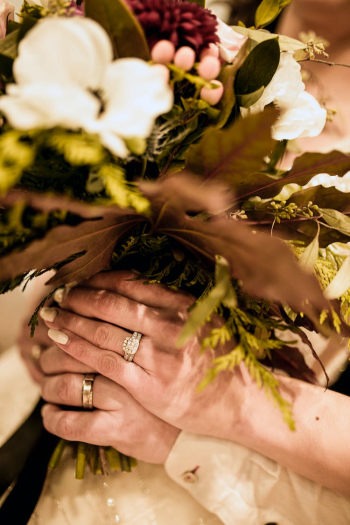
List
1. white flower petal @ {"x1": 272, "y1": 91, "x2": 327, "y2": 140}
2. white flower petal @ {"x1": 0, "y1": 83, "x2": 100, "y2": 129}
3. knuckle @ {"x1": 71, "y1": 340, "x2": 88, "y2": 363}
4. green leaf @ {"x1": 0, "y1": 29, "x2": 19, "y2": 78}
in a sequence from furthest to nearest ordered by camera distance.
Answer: knuckle @ {"x1": 71, "y1": 340, "x2": 88, "y2": 363}, white flower petal @ {"x1": 272, "y1": 91, "x2": 327, "y2": 140}, green leaf @ {"x1": 0, "y1": 29, "x2": 19, "y2": 78}, white flower petal @ {"x1": 0, "y1": 83, "x2": 100, "y2": 129}

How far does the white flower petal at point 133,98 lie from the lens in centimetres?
25

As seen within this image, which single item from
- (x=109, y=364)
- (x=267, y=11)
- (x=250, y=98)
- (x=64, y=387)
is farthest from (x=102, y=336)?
(x=267, y=11)

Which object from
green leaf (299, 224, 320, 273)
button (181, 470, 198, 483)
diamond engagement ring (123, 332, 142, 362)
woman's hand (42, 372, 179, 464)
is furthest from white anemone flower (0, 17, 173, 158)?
button (181, 470, 198, 483)

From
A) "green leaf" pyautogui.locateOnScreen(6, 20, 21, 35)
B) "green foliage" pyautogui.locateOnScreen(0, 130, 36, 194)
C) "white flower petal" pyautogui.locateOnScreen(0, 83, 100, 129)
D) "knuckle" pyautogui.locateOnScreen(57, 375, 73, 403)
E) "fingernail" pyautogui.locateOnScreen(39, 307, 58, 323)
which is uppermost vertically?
"green leaf" pyautogui.locateOnScreen(6, 20, 21, 35)

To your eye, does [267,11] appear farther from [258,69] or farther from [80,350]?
[80,350]

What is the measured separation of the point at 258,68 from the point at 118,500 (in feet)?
2.32

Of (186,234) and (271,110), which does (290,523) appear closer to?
(186,234)

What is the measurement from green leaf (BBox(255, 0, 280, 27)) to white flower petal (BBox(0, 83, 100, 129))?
37 cm

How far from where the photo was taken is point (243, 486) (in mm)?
615

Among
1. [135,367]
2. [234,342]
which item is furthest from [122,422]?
[234,342]

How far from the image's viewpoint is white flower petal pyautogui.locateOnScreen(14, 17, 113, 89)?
24cm

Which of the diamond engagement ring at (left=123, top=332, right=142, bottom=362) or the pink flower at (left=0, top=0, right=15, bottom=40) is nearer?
the pink flower at (left=0, top=0, right=15, bottom=40)

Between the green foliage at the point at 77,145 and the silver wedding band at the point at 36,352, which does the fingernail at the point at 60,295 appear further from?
the green foliage at the point at 77,145

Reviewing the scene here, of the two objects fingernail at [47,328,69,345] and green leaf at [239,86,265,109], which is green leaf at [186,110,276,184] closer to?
green leaf at [239,86,265,109]
